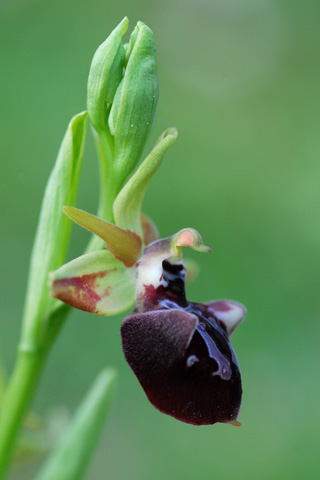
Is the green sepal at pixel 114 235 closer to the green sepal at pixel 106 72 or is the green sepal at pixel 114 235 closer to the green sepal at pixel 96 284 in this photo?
the green sepal at pixel 96 284

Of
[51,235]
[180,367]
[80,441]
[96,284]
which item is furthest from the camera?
[80,441]

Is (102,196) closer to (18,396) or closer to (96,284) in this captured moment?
(96,284)

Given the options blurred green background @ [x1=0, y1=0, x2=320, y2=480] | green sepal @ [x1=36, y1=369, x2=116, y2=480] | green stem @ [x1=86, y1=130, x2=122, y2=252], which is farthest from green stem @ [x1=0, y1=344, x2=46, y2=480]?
blurred green background @ [x1=0, y1=0, x2=320, y2=480]

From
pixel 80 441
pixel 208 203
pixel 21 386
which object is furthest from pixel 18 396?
pixel 208 203

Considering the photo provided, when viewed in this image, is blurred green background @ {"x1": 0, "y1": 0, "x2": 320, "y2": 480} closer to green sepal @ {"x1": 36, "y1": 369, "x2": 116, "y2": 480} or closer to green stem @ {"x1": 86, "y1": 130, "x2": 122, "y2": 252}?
green sepal @ {"x1": 36, "y1": 369, "x2": 116, "y2": 480}

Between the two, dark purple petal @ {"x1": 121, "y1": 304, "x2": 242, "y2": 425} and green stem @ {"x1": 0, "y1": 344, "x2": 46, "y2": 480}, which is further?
green stem @ {"x1": 0, "y1": 344, "x2": 46, "y2": 480}

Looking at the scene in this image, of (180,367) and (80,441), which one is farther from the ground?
(180,367)

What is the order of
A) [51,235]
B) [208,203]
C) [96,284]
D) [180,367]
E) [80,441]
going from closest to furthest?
[180,367] < [96,284] < [51,235] < [80,441] < [208,203]
